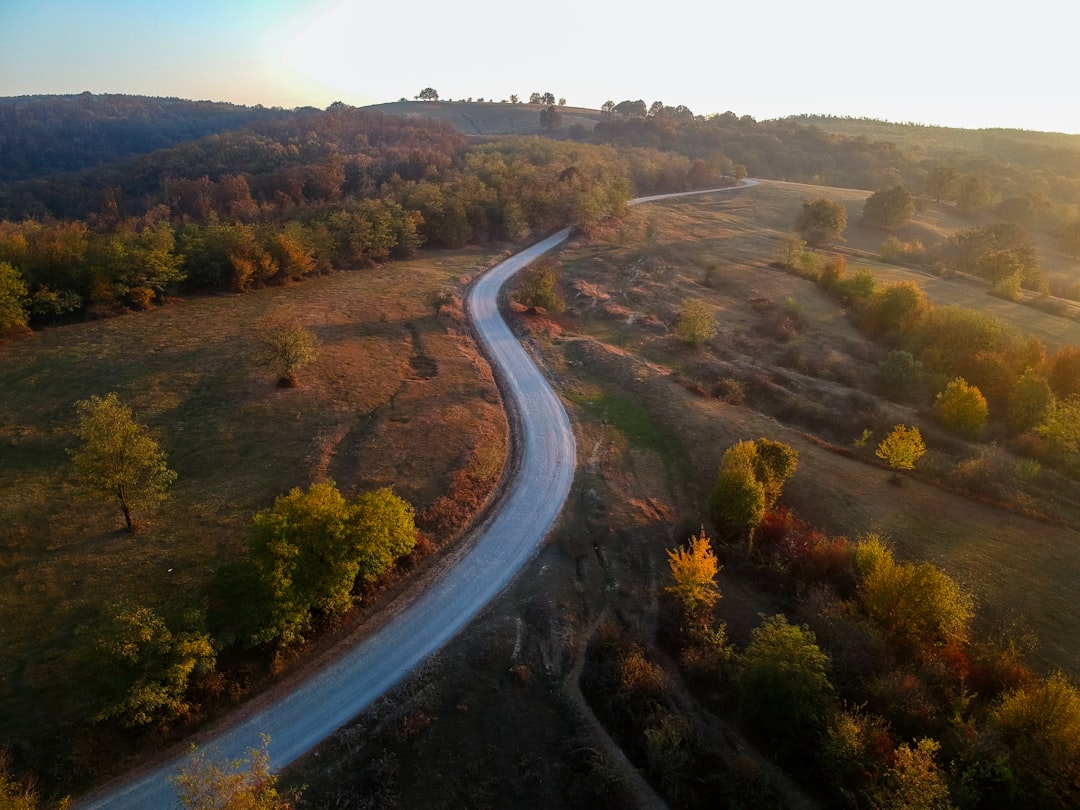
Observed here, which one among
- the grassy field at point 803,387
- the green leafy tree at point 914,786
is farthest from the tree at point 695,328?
the green leafy tree at point 914,786

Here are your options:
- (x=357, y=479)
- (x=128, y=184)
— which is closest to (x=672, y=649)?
(x=357, y=479)

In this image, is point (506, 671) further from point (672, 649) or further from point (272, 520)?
point (272, 520)

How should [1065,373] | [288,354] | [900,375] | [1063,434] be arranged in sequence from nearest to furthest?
[1063,434] → [288,354] → [1065,373] → [900,375]

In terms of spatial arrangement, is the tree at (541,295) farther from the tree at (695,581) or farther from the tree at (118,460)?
the tree at (118,460)

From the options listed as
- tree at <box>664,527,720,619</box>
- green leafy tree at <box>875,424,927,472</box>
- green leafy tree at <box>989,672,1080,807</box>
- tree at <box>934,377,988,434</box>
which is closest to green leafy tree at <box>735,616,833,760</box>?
tree at <box>664,527,720,619</box>

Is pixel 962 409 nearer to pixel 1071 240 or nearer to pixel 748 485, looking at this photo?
pixel 748 485

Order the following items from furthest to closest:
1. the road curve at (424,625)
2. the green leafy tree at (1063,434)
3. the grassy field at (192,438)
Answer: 1. the green leafy tree at (1063,434)
2. the grassy field at (192,438)
3. the road curve at (424,625)

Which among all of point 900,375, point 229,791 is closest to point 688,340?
point 900,375
